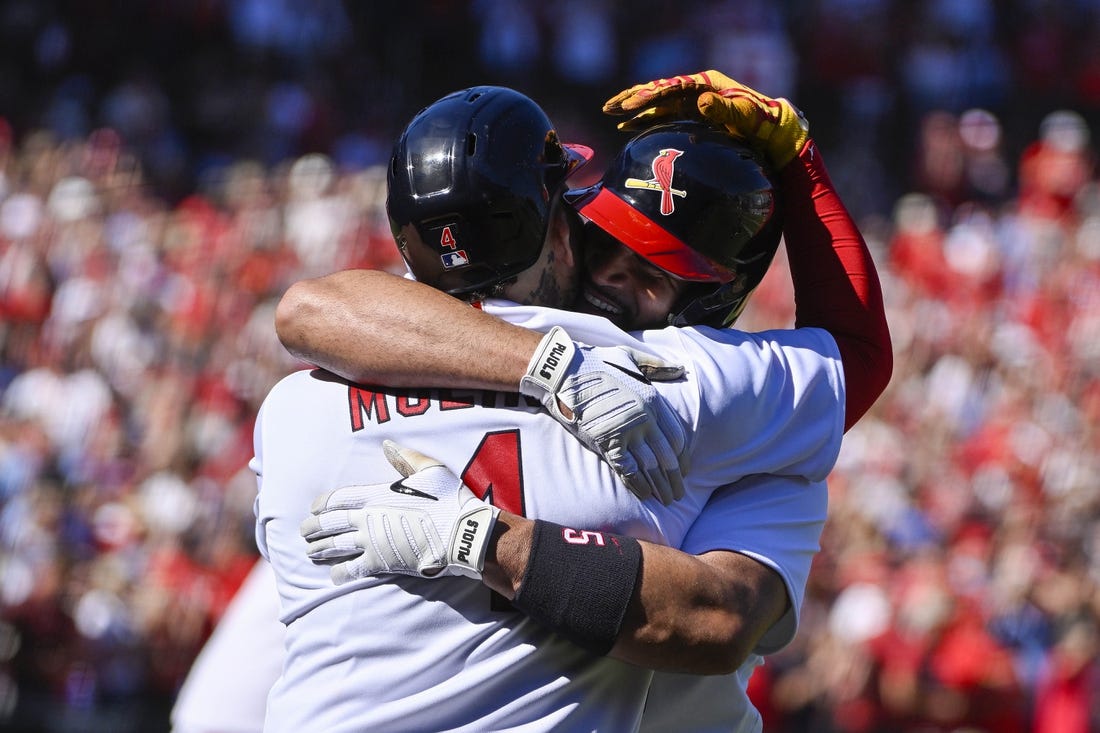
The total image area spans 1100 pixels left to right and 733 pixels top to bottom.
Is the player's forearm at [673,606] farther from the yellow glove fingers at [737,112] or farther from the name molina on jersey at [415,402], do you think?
the yellow glove fingers at [737,112]

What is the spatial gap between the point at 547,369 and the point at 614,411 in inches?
4.9

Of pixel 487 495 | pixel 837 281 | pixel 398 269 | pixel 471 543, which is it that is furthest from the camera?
pixel 398 269

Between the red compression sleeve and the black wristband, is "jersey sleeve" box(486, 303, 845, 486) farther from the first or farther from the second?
the black wristband

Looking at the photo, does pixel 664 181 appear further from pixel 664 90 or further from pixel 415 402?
pixel 415 402

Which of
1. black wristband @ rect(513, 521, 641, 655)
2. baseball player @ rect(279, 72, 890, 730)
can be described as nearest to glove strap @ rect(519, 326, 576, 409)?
baseball player @ rect(279, 72, 890, 730)

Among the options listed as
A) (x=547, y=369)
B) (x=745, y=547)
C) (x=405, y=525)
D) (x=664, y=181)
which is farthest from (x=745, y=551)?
(x=664, y=181)


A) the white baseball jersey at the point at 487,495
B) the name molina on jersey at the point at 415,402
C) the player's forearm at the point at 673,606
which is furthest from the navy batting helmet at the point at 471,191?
the player's forearm at the point at 673,606

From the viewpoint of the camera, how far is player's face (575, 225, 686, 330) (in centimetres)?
252

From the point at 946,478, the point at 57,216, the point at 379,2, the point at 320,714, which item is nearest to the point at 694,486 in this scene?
the point at 320,714

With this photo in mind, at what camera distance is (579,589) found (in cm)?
206

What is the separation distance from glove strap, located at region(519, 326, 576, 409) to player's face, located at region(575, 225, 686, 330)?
39 centimetres

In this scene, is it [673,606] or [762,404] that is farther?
[762,404]

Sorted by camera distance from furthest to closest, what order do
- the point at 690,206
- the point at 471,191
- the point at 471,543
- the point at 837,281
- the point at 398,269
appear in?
the point at 398,269 < the point at 837,281 < the point at 690,206 < the point at 471,191 < the point at 471,543

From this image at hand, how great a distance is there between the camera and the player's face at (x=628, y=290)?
2.52 metres
